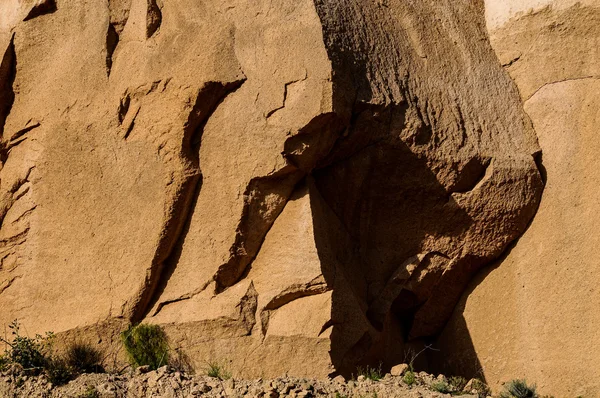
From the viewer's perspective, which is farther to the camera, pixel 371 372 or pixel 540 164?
pixel 540 164

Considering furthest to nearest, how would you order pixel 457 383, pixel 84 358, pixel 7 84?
pixel 7 84 → pixel 457 383 → pixel 84 358

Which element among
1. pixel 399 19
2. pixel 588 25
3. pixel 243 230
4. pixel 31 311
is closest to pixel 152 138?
pixel 243 230

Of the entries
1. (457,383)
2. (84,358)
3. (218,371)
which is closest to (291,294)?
(218,371)

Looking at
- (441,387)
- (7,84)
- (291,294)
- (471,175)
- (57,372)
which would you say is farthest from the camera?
(7,84)

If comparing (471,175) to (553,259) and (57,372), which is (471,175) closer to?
(553,259)

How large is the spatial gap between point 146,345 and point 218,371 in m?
0.85

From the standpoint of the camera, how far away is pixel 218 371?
1168cm

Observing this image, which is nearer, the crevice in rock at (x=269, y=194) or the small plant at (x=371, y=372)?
the small plant at (x=371, y=372)

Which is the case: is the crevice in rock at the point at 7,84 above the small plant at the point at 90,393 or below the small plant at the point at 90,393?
above

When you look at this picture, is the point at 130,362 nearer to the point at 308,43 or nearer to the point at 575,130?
the point at 308,43

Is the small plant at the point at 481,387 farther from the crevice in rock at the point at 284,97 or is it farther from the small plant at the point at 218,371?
the crevice in rock at the point at 284,97

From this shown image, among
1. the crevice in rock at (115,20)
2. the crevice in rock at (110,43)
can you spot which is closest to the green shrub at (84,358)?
the crevice in rock at (110,43)

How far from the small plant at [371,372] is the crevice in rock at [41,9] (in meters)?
5.26

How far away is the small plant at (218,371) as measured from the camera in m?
11.6
